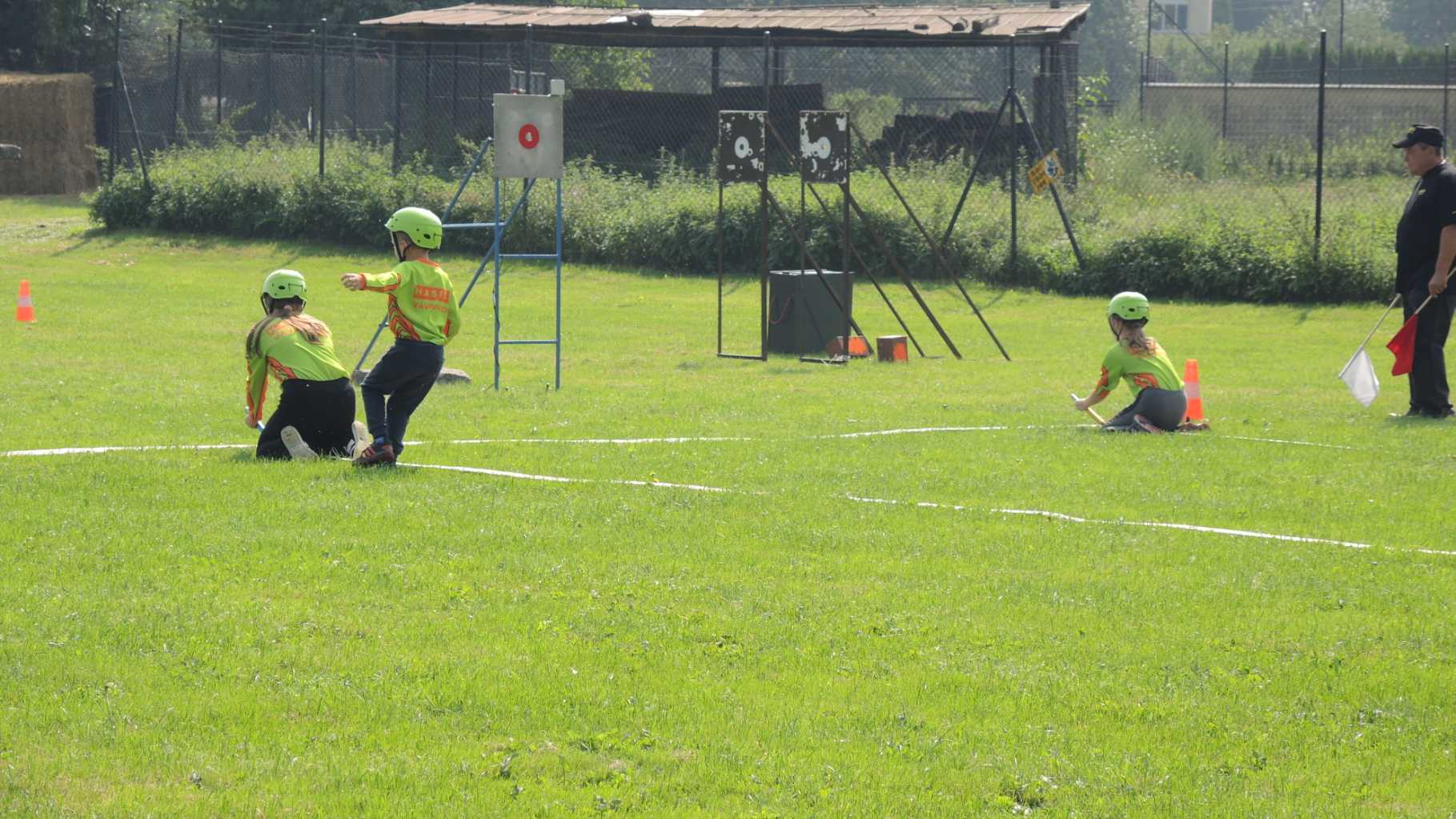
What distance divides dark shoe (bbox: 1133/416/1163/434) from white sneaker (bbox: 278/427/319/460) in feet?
19.5

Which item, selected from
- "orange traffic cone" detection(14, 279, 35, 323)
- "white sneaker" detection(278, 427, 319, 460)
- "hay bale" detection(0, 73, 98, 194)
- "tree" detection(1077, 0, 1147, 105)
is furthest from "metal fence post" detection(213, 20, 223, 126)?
"tree" detection(1077, 0, 1147, 105)

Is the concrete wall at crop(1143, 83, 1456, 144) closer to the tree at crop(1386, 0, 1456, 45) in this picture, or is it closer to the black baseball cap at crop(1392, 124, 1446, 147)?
the black baseball cap at crop(1392, 124, 1446, 147)

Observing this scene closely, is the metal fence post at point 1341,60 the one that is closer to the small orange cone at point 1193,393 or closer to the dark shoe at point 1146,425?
the small orange cone at point 1193,393

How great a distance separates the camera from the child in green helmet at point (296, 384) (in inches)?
414

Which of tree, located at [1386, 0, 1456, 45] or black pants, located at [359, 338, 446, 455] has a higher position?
tree, located at [1386, 0, 1456, 45]

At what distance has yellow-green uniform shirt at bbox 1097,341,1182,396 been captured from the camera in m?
12.5

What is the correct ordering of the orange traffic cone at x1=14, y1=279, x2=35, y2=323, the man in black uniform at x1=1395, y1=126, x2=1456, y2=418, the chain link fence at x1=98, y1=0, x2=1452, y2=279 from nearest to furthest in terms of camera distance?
the man in black uniform at x1=1395, y1=126, x2=1456, y2=418, the orange traffic cone at x1=14, y1=279, x2=35, y2=323, the chain link fence at x1=98, y1=0, x2=1452, y2=279

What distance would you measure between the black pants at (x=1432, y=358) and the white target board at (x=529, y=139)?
292 inches

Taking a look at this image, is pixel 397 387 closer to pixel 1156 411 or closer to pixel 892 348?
pixel 1156 411

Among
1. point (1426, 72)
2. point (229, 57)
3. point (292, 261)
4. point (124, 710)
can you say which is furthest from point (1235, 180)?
point (1426, 72)

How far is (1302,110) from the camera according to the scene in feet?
150

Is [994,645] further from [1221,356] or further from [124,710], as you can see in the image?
[1221,356]

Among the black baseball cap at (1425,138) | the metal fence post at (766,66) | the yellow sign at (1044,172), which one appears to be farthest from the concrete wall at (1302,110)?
the black baseball cap at (1425,138)

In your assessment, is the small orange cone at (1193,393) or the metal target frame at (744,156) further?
the metal target frame at (744,156)
